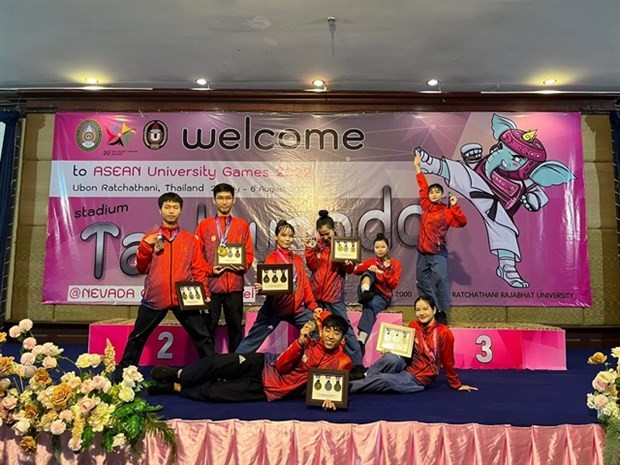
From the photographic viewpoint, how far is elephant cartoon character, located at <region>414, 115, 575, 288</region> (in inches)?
200

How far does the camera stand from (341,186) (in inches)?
203

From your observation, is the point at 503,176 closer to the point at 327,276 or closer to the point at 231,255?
the point at 327,276

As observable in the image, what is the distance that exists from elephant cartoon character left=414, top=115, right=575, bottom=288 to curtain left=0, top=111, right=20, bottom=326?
4.35m

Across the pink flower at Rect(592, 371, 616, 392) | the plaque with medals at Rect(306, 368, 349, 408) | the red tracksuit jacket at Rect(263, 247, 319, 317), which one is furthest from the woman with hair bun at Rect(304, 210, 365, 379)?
the pink flower at Rect(592, 371, 616, 392)

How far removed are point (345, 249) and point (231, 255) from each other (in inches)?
32.3

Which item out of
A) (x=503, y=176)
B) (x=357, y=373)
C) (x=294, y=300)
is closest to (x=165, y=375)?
(x=294, y=300)

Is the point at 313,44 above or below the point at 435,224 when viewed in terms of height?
above

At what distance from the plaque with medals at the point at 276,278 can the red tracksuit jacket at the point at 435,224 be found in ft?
5.42

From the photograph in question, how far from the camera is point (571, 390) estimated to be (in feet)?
10.2

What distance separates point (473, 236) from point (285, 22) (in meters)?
2.82

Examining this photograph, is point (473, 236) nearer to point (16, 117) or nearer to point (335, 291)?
point (335, 291)

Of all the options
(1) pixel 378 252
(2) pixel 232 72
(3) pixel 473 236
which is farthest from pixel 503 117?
(2) pixel 232 72

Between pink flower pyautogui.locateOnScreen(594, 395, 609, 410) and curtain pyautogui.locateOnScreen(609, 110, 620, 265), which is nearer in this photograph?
pink flower pyautogui.locateOnScreen(594, 395, 609, 410)

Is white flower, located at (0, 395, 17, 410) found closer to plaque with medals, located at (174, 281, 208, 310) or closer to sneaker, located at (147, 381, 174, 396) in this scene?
sneaker, located at (147, 381, 174, 396)
